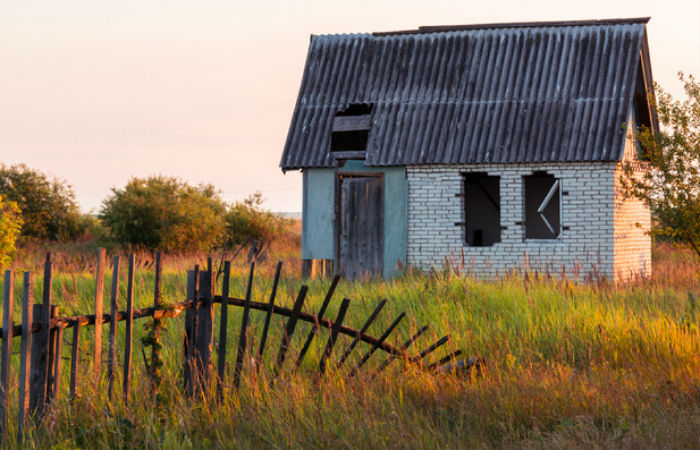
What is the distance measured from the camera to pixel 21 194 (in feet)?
110

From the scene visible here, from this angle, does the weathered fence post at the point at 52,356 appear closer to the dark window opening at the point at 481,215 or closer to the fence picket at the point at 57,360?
the fence picket at the point at 57,360

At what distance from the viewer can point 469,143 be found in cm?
1709

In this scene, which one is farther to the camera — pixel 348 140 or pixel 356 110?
pixel 348 140

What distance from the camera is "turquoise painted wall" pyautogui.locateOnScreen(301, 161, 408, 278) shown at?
57.2ft

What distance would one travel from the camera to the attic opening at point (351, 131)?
17.5 meters

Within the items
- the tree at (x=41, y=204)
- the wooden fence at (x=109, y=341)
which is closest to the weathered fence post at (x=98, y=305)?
the wooden fence at (x=109, y=341)

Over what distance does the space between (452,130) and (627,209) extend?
13.6 feet

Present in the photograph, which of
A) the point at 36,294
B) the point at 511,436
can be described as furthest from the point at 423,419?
the point at 36,294

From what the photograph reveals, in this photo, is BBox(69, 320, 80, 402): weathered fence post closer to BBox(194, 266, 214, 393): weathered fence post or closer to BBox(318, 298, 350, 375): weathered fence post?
BBox(194, 266, 214, 393): weathered fence post

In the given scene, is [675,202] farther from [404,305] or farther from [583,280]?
[404,305]

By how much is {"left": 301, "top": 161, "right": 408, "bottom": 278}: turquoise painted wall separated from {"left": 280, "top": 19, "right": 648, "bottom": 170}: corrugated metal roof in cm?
37

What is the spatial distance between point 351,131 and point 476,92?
2.93 m

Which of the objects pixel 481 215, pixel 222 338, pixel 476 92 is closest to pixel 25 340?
pixel 222 338

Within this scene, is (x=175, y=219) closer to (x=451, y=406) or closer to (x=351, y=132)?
(x=351, y=132)
